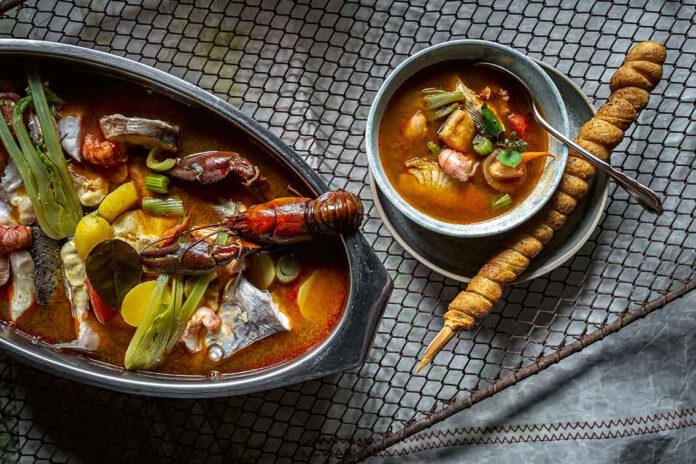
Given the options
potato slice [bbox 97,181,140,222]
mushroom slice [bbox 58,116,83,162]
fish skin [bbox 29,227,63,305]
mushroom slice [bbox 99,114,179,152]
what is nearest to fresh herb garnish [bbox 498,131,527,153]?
mushroom slice [bbox 99,114,179,152]

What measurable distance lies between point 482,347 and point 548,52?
106cm

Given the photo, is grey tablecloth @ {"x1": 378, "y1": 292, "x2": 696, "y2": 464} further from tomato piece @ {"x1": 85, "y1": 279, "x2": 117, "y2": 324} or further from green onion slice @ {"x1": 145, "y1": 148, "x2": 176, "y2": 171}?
green onion slice @ {"x1": 145, "y1": 148, "x2": 176, "y2": 171}

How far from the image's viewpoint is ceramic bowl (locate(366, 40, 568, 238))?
6.73 ft

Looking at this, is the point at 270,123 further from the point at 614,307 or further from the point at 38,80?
the point at 614,307

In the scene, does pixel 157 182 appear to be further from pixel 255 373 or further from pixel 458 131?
pixel 458 131

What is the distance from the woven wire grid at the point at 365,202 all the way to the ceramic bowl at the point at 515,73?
0.34m

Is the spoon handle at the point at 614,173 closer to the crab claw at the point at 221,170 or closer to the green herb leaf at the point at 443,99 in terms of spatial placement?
the green herb leaf at the point at 443,99

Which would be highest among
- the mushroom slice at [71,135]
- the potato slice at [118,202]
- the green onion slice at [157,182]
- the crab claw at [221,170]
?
the crab claw at [221,170]

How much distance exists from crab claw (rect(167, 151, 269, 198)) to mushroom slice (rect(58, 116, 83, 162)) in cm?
33

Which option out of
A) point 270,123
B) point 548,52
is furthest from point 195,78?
point 548,52

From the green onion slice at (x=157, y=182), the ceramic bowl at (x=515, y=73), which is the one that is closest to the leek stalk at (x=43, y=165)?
the green onion slice at (x=157, y=182)

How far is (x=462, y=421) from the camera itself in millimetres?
2457

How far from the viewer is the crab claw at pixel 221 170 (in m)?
2.10

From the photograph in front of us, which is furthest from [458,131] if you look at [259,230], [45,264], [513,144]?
[45,264]
